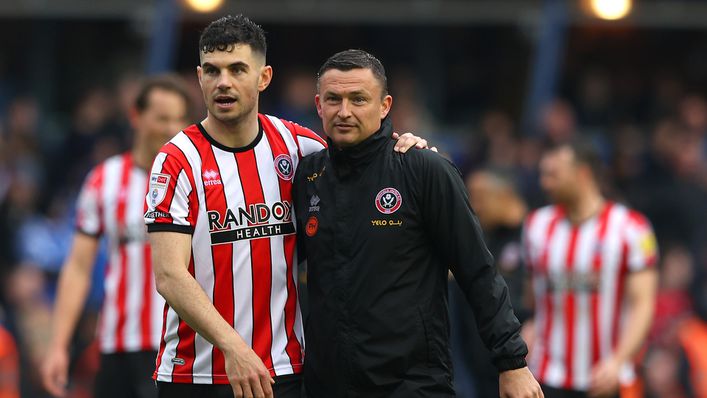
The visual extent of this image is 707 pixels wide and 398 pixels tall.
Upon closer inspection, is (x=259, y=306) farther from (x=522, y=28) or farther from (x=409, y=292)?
(x=522, y=28)

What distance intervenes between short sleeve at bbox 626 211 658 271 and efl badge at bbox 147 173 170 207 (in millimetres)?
3547

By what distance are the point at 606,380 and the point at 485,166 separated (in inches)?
240

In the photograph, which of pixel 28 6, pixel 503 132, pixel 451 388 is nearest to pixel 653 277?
pixel 451 388

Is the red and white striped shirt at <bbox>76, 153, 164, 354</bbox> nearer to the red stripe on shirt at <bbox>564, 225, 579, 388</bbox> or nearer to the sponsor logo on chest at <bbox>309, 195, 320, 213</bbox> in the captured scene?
the sponsor logo on chest at <bbox>309, 195, 320, 213</bbox>

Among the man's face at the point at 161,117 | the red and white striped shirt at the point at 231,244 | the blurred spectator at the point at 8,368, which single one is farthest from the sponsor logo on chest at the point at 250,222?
the blurred spectator at the point at 8,368

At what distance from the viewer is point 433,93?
17.2 meters

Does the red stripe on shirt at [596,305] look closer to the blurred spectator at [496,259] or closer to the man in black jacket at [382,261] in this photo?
the blurred spectator at [496,259]

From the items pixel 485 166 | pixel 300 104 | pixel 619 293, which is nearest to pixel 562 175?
pixel 619 293

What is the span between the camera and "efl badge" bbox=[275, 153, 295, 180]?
554 cm

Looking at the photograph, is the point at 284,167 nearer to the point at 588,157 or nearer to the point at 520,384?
the point at 520,384

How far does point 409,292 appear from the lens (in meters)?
5.29

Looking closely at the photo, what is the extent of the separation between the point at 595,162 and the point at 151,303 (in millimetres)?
2884

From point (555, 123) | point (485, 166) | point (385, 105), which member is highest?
point (555, 123)

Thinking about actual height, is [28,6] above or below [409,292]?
above
